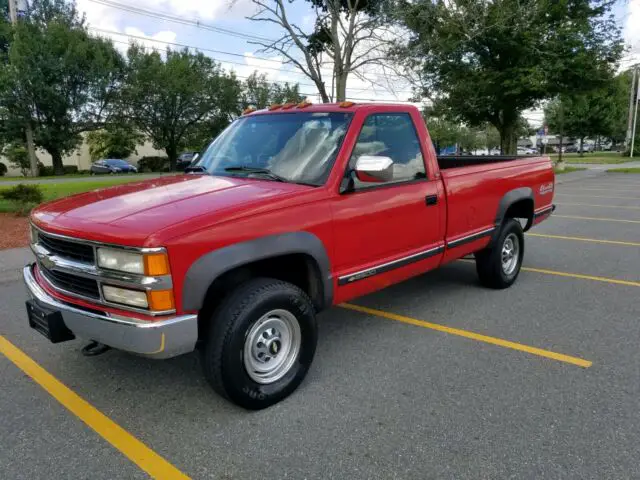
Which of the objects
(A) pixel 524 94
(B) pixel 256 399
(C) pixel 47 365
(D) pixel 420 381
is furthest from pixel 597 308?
(A) pixel 524 94

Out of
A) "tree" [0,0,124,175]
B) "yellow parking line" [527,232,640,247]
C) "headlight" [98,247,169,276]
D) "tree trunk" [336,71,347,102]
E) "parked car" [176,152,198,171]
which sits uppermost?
"tree" [0,0,124,175]

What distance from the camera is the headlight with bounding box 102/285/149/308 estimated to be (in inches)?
108

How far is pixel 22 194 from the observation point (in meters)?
10.9

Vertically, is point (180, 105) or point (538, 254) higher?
point (180, 105)

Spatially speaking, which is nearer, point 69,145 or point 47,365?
point 47,365

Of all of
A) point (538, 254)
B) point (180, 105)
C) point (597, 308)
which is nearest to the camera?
point (597, 308)

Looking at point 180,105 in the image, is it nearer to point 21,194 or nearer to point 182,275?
point 21,194

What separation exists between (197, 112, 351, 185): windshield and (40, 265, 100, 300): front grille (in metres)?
1.40

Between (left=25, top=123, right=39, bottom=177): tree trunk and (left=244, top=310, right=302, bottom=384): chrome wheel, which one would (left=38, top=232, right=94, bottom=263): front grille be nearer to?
(left=244, top=310, right=302, bottom=384): chrome wheel

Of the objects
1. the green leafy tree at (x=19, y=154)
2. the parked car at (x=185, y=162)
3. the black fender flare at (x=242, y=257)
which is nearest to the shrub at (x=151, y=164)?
the green leafy tree at (x=19, y=154)

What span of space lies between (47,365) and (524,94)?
22.2 meters

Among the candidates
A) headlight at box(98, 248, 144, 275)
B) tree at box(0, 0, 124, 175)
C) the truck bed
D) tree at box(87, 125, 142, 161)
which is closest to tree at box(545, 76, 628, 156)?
tree at box(0, 0, 124, 175)

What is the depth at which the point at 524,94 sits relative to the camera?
21828 millimetres

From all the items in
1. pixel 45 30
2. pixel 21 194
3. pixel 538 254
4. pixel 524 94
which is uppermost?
pixel 45 30
